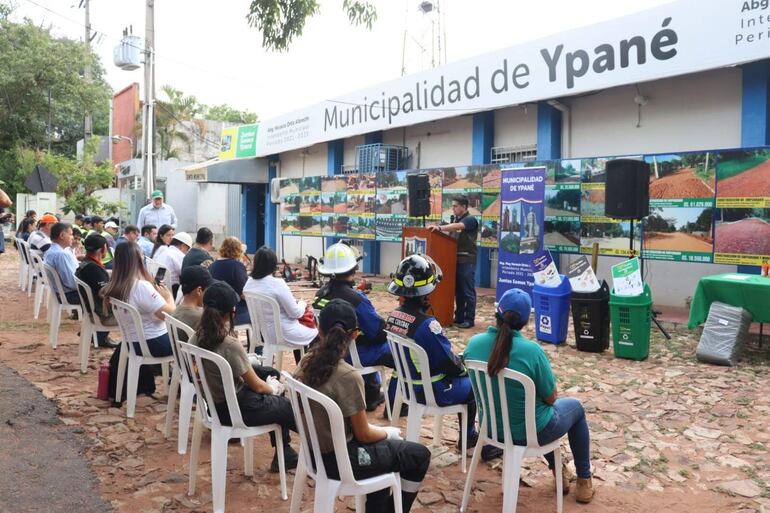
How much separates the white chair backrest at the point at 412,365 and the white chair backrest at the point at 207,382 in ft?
3.29

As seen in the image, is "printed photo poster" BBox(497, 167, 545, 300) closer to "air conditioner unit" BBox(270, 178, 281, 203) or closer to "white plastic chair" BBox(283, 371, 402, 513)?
"white plastic chair" BBox(283, 371, 402, 513)

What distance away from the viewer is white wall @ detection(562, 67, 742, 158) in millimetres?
9305

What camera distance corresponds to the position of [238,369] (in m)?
3.41

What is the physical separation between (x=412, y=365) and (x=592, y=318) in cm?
402

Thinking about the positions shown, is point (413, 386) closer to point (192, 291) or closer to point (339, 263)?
point (339, 263)

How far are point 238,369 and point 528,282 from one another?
6.64m

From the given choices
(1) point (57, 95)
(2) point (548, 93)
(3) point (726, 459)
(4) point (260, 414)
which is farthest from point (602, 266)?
(1) point (57, 95)

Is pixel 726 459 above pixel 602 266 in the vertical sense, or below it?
below

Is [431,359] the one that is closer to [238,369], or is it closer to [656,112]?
[238,369]

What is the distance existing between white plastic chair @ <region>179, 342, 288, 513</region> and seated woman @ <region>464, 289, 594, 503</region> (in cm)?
122

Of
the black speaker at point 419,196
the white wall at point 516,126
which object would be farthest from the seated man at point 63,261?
the white wall at point 516,126

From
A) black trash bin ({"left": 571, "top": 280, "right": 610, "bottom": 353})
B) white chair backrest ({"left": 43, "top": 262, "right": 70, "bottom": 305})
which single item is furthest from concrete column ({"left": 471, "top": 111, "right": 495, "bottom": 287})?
white chair backrest ({"left": 43, "top": 262, "right": 70, "bottom": 305})

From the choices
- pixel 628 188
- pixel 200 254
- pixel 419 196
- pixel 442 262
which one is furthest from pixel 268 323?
pixel 419 196

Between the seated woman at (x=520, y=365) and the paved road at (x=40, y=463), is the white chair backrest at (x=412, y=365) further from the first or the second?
the paved road at (x=40, y=463)
